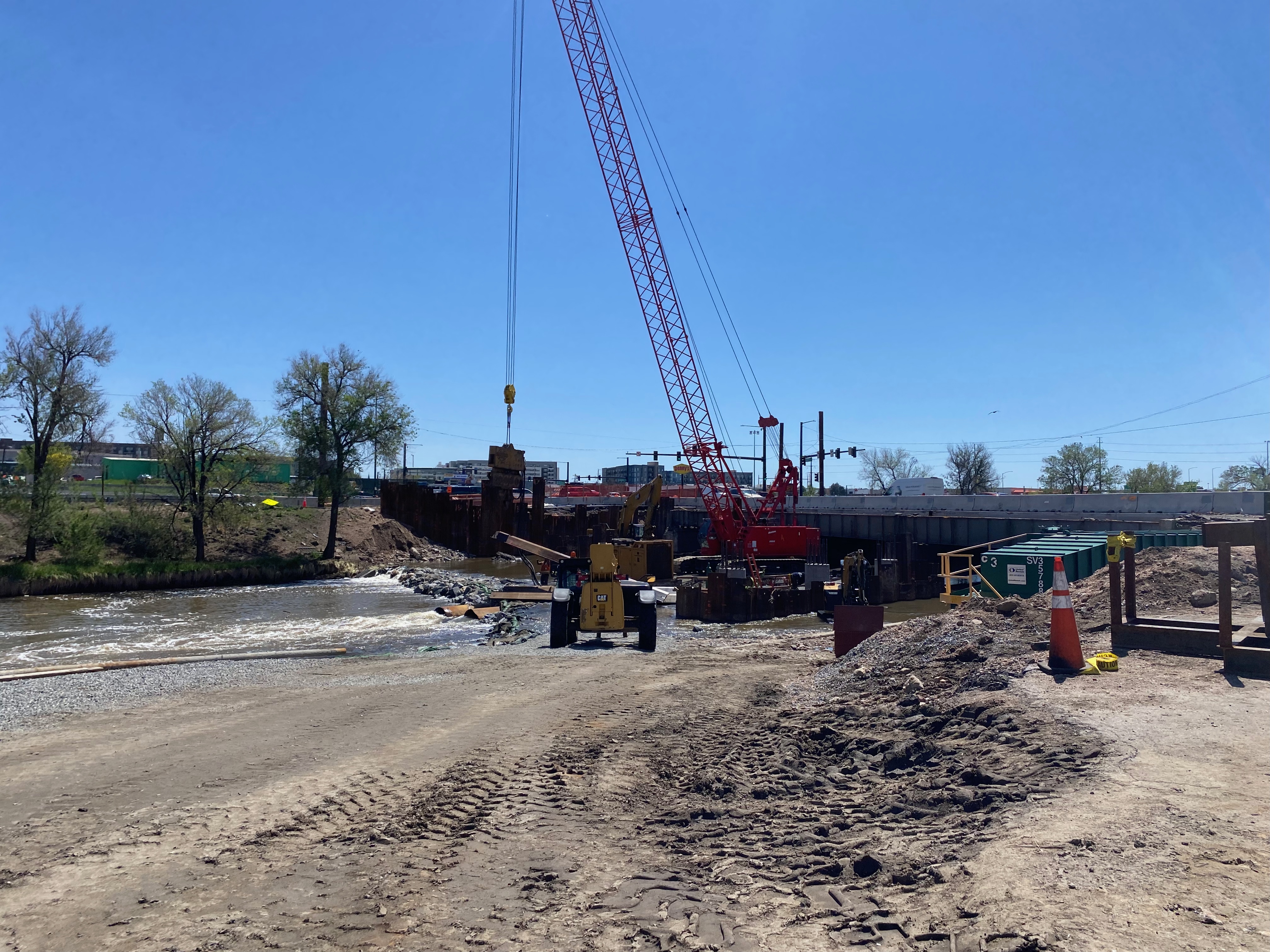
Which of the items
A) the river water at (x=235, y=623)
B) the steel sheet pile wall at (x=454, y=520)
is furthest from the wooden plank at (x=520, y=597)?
the steel sheet pile wall at (x=454, y=520)

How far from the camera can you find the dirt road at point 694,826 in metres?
4.42

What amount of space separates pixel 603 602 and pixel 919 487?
2379 inches

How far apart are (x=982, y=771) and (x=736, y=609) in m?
24.4

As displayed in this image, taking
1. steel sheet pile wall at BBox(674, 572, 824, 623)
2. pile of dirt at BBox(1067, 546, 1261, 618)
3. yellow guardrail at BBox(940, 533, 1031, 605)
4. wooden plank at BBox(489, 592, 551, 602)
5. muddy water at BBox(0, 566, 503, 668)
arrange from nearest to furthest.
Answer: pile of dirt at BBox(1067, 546, 1261, 618) < yellow guardrail at BBox(940, 533, 1031, 605) < muddy water at BBox(0, 566, 503, 668) < steel sheet pile wall at BBox(674, 572, 824, 623) < wooden plank at BBox(489, 592, 551, 602)

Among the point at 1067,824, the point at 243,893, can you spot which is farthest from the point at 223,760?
the point at 1067,824

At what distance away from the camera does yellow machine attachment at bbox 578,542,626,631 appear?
19.4 metres

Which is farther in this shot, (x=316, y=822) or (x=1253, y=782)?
(x=316, y=822)

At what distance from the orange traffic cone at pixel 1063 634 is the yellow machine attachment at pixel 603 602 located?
11.7 m

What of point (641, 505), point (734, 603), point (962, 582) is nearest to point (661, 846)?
point (962, 582)

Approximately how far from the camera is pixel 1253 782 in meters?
5.37

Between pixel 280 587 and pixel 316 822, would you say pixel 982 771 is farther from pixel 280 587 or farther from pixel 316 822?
pixel 280 587

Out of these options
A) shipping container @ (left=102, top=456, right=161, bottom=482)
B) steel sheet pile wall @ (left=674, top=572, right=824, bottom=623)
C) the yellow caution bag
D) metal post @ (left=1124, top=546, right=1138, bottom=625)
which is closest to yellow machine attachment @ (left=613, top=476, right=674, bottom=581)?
steel sheet pile wall @ (left=674, top=572, right=824, bottom=623)

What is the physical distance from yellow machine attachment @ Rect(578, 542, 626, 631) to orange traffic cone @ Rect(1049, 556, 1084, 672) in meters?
11.7

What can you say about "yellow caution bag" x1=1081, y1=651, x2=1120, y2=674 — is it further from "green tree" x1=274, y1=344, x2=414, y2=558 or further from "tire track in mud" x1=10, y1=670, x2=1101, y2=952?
"green tree" x1=274, y1=344, x2=414, y2=558
